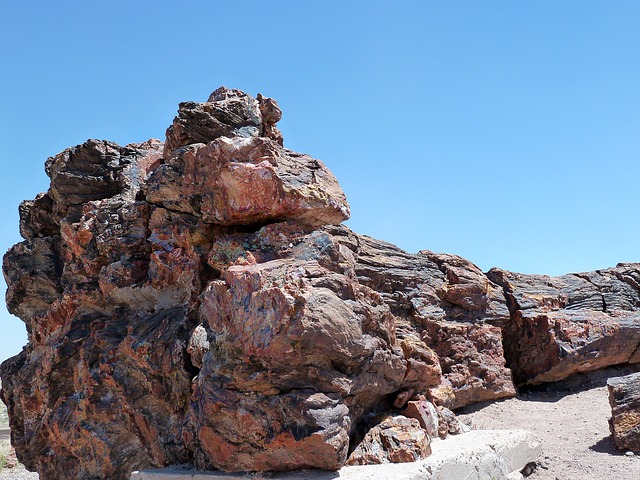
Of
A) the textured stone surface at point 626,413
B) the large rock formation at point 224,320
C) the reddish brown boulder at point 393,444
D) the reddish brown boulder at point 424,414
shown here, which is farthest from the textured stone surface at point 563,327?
the reddish brown boulder at point 393,444

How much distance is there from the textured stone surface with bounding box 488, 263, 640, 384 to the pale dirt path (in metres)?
0.34

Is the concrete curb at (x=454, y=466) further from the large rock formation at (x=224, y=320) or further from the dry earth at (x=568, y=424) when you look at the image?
the dry earth at (x=568, y=424)

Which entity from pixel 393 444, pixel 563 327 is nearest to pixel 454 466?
pixel 393 444

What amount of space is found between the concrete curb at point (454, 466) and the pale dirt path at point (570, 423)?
0.48 m

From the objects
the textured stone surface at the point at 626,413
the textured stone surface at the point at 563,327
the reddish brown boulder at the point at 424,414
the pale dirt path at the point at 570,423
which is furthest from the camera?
the textured stone surface at the point at 563,327

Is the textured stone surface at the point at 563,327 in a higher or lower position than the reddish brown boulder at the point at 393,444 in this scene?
higher

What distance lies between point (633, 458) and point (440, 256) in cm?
522

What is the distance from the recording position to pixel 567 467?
26.5 feet

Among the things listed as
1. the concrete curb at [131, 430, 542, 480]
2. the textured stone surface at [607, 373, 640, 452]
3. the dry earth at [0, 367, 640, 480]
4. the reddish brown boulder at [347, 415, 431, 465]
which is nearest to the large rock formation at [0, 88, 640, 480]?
the reddish brown boulder at [347, 415, 431, 465]

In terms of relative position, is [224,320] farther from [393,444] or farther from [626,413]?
[626,413]

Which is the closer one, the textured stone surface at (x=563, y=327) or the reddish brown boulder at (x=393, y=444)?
the reddish brown boulder at (x=393, y=444)

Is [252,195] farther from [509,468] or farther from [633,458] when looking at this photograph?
[633,458]

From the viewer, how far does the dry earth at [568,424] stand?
789cm

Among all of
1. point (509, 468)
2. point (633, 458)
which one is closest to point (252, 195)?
point (509, 468)
